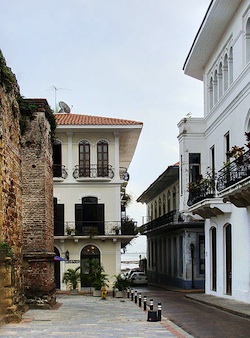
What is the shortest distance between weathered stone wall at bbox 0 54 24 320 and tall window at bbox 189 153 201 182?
51.9 feet

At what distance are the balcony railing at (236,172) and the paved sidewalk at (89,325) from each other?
6.03 metres

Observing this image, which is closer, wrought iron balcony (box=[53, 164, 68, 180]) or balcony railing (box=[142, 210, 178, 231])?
wrought iron balcony (box=[53, 164, 68, 180])

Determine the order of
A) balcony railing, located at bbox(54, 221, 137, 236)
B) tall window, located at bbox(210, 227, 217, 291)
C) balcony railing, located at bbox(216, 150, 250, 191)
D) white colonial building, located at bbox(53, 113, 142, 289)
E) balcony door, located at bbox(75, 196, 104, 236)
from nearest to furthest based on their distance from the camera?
balcony railing, located at bbox(216, 150, 250, 191)
tall window, located at bbox(210, 227, 217, 291)
balcony railing, located at bbox(54, 221, 137, 236)
white colonial building, located at bbox(53, 113, 142, 289)
balcony door, located at bbox(75, 196, 104, 236)

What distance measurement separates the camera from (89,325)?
14945mm

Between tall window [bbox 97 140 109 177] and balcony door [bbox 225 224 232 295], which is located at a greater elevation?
tall window [bbox 97 140 109 177]

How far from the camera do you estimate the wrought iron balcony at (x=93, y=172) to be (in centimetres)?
3919

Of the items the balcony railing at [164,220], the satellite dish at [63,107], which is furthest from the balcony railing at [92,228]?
the satellite dish at [63,107]

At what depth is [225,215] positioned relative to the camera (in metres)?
27.3

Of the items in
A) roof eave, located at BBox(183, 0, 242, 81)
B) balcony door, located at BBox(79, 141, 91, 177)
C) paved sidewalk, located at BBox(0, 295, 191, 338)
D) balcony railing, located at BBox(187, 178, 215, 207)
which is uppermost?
roof eave, located at BBox(183, 0, 242, 81)

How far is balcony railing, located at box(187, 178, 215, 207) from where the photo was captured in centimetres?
2766

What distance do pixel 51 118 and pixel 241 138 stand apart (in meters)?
7.82

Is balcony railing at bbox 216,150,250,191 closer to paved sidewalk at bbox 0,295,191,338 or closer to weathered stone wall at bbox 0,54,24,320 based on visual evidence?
paved sidewalk at bbox 0,295,191,338

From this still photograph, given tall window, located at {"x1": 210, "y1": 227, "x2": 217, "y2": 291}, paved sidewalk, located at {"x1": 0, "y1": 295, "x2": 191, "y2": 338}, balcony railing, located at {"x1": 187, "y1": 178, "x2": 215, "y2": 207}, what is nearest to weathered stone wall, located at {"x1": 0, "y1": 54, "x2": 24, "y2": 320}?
paved sidewalk, located at {"x1": 0, "y1": 295, "x2": 191, "y2": 338}

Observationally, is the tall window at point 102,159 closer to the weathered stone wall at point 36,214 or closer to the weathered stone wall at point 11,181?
the weathered stone wall at point 36,214
